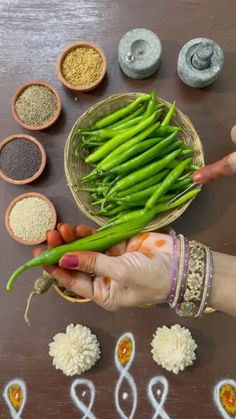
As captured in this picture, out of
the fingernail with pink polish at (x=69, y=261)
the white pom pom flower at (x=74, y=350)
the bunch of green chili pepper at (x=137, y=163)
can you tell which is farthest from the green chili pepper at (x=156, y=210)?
the white pom pom flower at (x=74, y=350)

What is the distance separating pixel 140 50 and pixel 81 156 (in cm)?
40

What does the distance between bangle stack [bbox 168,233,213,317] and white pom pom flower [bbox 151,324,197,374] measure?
Result: 206mm

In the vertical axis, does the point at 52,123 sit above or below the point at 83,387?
above

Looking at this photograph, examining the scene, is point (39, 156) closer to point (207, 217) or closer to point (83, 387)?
point (207, 217)

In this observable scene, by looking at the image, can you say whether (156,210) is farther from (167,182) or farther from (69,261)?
(69,261)

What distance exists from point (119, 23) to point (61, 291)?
938 millimetres

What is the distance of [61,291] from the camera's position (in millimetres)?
1375

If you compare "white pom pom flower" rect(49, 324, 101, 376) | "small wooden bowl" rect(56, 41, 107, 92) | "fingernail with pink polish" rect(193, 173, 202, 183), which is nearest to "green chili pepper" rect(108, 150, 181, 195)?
"fingernail with pink polish" rect(193, 173, 202, 183)

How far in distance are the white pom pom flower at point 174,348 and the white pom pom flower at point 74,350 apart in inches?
7.4

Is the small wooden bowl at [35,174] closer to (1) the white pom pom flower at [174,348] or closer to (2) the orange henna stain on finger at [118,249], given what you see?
(2) the orange henna stain on finger at [118,249]

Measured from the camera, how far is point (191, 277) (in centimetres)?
115

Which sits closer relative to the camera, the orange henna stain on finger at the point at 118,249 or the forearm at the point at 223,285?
the forearm at the point at 223,285

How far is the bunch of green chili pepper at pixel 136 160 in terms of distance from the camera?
1.37m

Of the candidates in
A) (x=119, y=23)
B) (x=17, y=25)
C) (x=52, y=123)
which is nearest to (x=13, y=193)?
(x=52, y=123)
